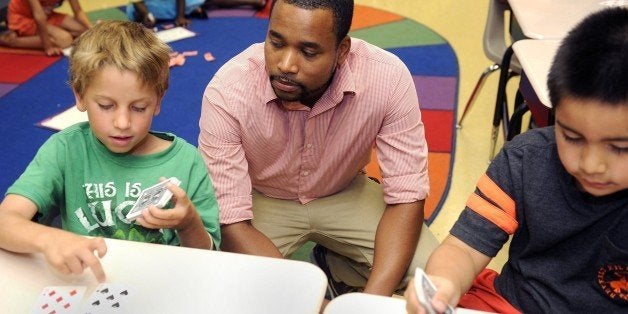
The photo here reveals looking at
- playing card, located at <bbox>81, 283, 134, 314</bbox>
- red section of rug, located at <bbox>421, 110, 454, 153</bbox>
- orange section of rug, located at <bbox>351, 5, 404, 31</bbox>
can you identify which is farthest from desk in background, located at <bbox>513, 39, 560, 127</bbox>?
orange section of rug, located at <bbox>351, 5, 404, 31</bbox>

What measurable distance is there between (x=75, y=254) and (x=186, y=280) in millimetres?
183

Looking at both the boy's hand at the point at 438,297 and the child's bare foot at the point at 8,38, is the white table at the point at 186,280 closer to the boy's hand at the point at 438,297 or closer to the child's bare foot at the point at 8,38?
the boy's hand at the point at 438,297

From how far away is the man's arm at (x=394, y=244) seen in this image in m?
1.64

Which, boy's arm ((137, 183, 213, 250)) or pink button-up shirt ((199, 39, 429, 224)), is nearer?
boy's arm ((137, 183, 213, 250))

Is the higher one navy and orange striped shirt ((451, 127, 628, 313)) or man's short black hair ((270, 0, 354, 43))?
man's short black hair ((270, 0, 354, 43))

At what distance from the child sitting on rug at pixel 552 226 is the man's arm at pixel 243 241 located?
555 mm

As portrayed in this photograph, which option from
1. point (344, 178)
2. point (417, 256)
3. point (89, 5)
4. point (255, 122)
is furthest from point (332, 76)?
point (89, 5)

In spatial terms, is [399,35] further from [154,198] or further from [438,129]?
[154,198]

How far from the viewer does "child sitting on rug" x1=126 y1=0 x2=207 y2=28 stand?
4.57 m

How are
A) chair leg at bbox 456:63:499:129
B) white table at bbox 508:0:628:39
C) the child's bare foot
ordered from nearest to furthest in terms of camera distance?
white table at bbox 508:0:628:39 < chair leg at bbox 456:63:499:129 < the child's bare foot

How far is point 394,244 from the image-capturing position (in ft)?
5.57

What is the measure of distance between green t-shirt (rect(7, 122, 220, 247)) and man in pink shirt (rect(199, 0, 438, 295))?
254mm

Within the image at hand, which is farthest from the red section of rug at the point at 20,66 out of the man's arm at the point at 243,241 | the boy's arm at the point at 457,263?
the boy's arm at the point at 457,263

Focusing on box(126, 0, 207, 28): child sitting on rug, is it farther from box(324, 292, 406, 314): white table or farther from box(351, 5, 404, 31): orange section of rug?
box(324, 292, 406, 314): white table
